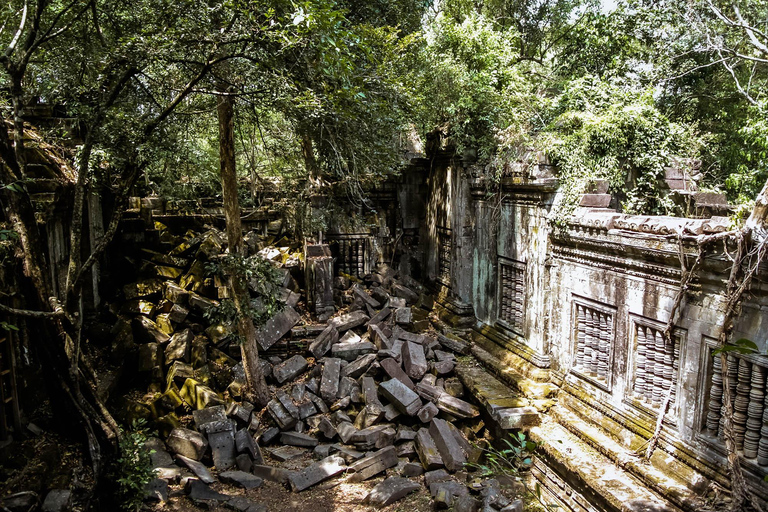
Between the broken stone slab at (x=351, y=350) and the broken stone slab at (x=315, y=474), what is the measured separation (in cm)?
230

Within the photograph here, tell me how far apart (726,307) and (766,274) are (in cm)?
49

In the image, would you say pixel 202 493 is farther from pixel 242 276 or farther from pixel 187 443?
pixel 242 276

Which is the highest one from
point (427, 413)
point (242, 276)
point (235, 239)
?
point (235, 239)

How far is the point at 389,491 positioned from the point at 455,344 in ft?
12.6

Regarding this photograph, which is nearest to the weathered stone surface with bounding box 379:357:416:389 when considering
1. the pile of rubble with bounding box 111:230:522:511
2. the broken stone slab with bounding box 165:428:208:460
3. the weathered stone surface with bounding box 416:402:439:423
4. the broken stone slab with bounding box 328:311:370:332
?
the pile of rubble with bounding box 111:230:522:511

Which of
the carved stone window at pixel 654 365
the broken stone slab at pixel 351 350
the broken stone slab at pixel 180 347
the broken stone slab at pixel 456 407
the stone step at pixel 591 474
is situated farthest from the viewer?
the broken stone slab at pixel 351 350

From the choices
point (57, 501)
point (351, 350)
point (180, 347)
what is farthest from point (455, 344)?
point (57, 501)

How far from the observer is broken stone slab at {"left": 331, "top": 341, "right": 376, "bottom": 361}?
8.38 m

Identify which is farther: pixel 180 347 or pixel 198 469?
pixel 180 347

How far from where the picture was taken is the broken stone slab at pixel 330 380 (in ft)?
24.8

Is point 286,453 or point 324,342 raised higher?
point 324,342

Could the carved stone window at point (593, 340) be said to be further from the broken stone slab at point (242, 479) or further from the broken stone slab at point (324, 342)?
the broken stone slab at point (242, 479)

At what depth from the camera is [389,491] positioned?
222 inches

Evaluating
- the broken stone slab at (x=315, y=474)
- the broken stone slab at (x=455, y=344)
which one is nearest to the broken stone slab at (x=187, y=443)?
the broken stone slab at (x=315, y=474)
